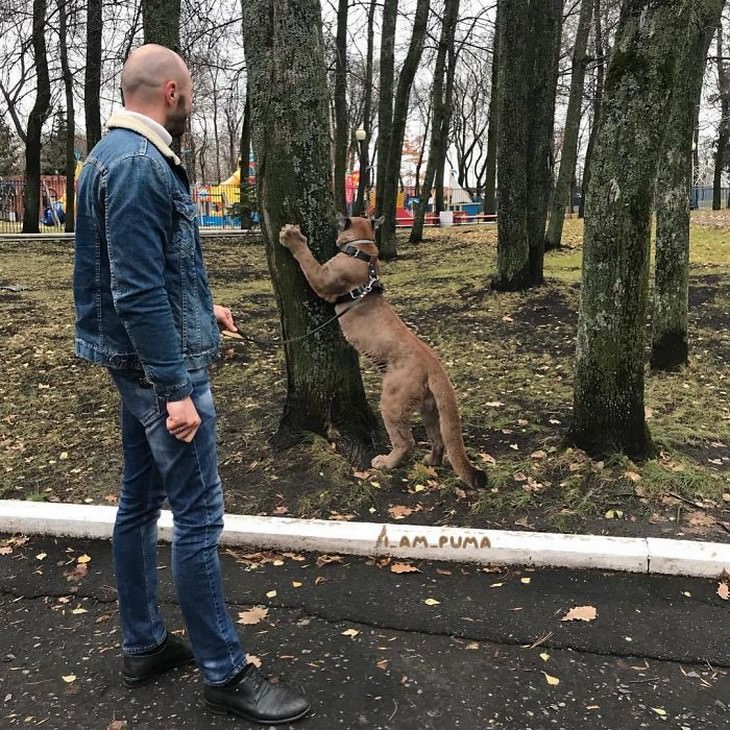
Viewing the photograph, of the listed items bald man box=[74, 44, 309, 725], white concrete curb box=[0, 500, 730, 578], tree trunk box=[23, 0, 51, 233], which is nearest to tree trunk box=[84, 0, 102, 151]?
tree trunk box=[23, 0, 51, 233]

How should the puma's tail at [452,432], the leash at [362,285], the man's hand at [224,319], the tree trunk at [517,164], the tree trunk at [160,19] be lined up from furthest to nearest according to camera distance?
1. the tree trunk at [517,164]
2. the tree trunk at [160,19]
3. the leash at [362,285]
4. the puma's tail at [452,432]
5. the man's hand at [224,319]

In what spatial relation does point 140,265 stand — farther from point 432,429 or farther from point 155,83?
point 432,429

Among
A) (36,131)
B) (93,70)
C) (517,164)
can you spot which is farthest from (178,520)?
(36,131)

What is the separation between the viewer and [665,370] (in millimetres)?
7105

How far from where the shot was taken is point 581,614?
3410mm

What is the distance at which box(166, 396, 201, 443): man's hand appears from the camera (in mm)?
2393

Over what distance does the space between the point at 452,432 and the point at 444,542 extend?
879mm

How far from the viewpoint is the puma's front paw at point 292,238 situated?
4.73 meters

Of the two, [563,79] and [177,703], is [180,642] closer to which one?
[177,703]

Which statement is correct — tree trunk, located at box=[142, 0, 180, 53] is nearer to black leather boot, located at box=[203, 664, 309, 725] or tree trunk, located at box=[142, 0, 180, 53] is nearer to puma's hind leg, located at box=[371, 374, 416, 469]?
puma's hind leg, located at box=[371, 374, 416, 469]

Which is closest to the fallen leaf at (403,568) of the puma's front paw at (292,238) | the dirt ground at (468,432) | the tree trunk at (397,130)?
the dirt ground at (468,432)

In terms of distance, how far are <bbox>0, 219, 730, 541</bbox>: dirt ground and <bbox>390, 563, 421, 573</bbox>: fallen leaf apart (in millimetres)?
533

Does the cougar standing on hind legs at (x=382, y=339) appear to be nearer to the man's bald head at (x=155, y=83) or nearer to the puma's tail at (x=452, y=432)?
the puma's tail at (x=452, y=432)

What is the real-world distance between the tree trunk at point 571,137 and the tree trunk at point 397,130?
3.46m
